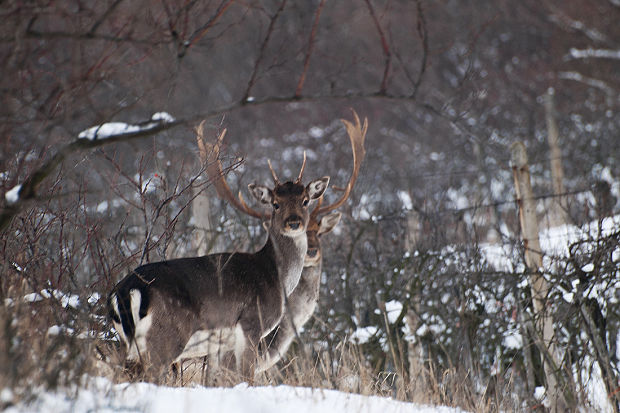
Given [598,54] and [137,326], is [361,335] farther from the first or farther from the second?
[598,54]

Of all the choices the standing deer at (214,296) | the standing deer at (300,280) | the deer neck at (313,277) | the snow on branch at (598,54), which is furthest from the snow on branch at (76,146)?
the snow on branch at (598,54)

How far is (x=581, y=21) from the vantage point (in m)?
31.0

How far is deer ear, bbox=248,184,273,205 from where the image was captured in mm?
7176

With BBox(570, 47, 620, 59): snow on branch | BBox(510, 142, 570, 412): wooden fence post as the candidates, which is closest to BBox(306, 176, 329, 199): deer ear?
BBox(510, 142, 570, 412): wooden fence post

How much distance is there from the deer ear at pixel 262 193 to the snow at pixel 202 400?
2392mm

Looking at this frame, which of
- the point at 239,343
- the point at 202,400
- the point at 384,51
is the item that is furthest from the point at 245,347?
the point at 384,51

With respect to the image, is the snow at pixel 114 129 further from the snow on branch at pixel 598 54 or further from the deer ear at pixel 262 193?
the snow on branch at pixel 598 54

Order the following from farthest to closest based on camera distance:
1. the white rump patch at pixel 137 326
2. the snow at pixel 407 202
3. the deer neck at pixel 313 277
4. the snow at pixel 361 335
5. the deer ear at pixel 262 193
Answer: the snow at pixel 407 202 → the snow at pixel 361 335 → the deer neck at pixel 313 277 → the deer ear at pixel 262 193 → the white rump patch at pixel 137 326

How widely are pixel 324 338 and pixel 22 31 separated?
5997 mm

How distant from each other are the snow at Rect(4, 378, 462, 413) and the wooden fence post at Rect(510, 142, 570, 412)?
2380mm

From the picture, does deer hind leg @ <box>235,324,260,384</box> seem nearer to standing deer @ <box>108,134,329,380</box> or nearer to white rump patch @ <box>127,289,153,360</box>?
standing deer @ <box>108,134,329,380</box>

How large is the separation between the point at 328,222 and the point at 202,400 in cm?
363

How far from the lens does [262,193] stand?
725cm

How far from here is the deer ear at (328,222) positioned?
7785mm
